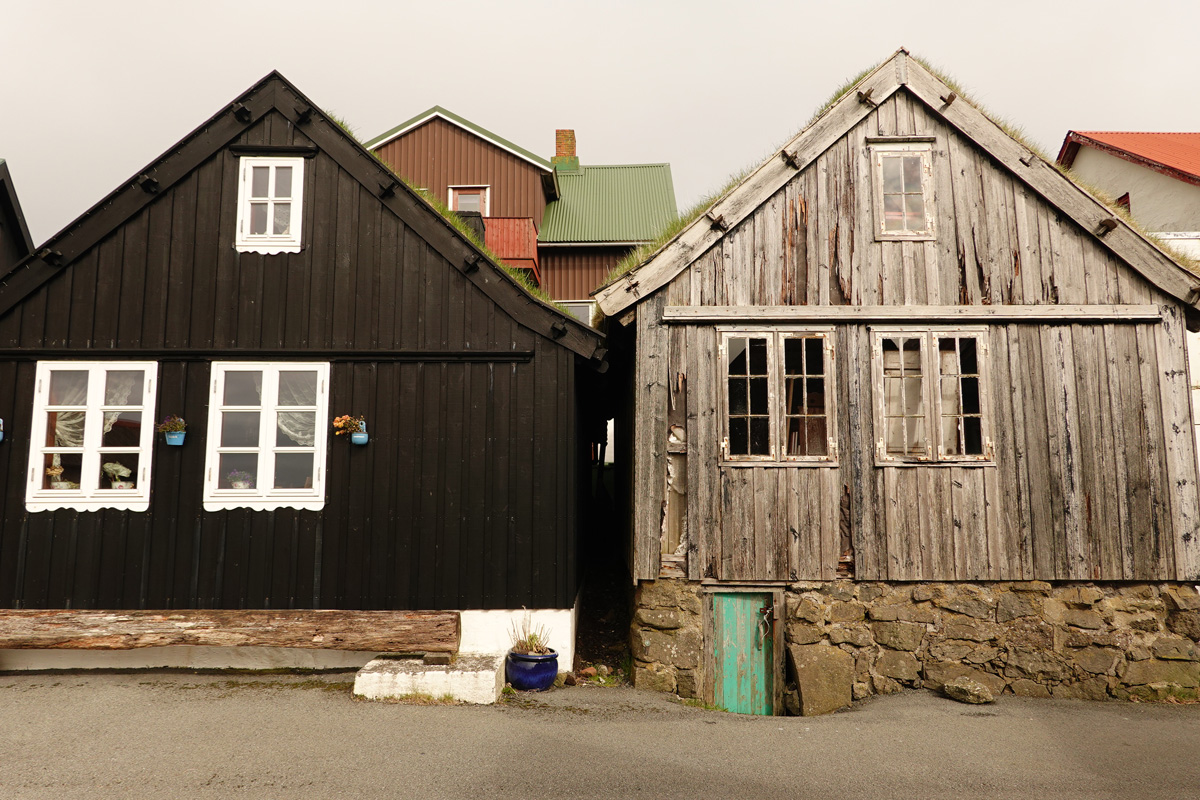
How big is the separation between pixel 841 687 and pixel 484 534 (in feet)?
14.0

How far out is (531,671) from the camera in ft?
24.0

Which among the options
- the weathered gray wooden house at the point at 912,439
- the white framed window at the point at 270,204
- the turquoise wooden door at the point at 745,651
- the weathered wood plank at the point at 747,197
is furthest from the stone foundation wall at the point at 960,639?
the white framed window at the point at 270,204

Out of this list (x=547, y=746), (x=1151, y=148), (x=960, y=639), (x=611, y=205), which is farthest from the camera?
(x=611, y=205)

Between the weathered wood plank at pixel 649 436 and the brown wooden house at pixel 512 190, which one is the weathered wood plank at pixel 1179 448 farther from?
the brown wooden house at pixel 512 190

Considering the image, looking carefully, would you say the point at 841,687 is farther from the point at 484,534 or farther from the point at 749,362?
the point at 484,534

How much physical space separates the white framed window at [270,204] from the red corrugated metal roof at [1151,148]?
1634 centimetres

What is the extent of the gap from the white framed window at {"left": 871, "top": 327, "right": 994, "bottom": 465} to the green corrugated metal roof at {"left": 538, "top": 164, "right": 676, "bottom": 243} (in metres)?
12.0

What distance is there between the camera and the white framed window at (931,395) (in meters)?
7.83

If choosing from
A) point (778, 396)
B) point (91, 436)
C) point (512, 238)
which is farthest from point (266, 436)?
point (512, 238)

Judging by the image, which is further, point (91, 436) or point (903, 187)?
point (903, 187)

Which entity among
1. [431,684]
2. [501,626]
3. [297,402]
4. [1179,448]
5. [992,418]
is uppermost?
[297,402]

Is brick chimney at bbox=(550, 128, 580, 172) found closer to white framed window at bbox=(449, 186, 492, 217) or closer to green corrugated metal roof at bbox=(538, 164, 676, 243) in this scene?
green corrugated metal roof at bbox=(538, 164, 676, 243)

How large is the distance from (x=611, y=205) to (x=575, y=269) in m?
2.62

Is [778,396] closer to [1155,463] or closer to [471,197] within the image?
[1155,463]
